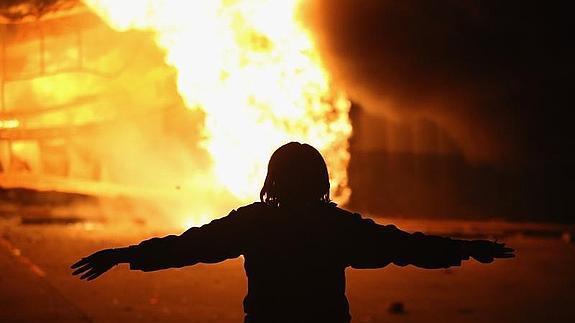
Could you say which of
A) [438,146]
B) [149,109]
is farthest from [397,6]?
[149,109]

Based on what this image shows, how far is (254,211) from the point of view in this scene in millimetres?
2568

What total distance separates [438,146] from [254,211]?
11.0m

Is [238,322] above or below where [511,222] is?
below

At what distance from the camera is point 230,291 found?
23.0ft

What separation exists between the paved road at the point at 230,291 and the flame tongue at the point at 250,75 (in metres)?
3.25

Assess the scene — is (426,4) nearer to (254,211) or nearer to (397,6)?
(397,6)

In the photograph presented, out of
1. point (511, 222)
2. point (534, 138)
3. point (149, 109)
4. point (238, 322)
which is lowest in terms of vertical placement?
point (238, 322)

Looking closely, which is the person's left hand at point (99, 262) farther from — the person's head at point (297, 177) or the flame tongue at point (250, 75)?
the flame tongue at point (250, 75)

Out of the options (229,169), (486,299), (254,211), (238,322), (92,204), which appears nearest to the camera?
(254,211)

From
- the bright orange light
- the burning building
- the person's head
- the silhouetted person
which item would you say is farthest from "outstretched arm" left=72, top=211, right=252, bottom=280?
the bright orange light

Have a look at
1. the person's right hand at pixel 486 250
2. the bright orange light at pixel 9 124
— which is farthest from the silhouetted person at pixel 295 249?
the bright orange light at pixel 9 124

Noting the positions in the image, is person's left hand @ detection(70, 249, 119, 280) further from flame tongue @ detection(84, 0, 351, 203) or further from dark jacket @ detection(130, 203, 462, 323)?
flame tongue @ detection(84, 0, 351, 203)

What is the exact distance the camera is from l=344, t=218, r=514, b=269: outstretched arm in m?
2.57

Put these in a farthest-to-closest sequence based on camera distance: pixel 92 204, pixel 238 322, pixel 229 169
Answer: pixel 92 204
pixel 229 169
pixel 238 322
